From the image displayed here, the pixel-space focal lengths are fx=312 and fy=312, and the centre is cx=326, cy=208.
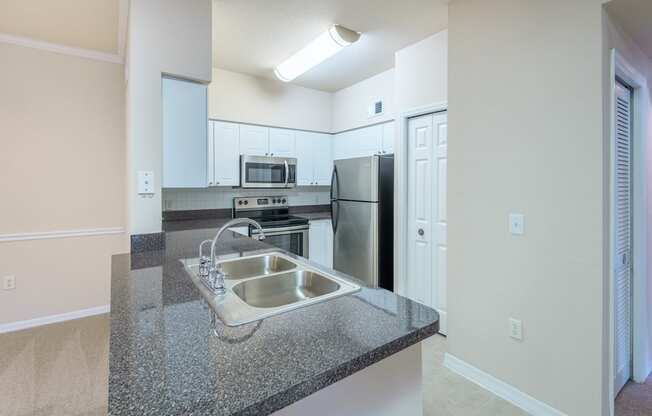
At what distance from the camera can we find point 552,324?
5.64 ft

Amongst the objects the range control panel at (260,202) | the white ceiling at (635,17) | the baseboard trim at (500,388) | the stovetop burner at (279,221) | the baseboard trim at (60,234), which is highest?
the white ceiling at (635,17)

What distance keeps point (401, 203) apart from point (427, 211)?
0.28 m

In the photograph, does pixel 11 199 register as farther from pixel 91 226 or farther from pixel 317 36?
pixel 317 36

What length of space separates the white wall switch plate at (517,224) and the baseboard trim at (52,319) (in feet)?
11.1

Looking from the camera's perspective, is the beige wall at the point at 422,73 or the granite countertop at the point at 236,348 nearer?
the granite countertop at the point at 236,348

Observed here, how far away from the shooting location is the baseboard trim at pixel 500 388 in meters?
1.76

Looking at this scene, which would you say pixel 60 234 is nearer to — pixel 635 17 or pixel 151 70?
pixel 151 70

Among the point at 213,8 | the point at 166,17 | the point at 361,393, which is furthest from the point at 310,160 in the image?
the point at 361,393

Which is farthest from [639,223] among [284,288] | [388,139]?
[284,288]

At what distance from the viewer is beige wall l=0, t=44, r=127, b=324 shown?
2.83 m

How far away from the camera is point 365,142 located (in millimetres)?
3865

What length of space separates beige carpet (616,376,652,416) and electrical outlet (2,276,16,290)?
4703 millimetres

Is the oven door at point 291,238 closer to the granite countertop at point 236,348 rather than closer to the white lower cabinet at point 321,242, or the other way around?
the white lower cabinet at point 321,242

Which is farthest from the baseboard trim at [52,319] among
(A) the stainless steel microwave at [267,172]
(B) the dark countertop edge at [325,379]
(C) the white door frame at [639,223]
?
(C) the white door frame at [639,223]
